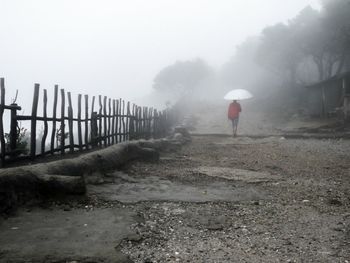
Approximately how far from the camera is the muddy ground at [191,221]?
335 centimetres

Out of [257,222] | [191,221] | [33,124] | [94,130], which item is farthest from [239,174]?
[94,130]

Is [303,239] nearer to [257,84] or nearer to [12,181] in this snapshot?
[12,181]

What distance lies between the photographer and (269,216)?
4.59 metres

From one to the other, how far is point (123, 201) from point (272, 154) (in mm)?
6563

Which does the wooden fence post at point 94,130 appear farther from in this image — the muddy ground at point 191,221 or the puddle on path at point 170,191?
the puddle on path at point 170,191

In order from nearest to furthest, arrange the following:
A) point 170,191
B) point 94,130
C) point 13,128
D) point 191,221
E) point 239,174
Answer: point 191,221 < point 170,191 < point 13,128 < point 239,174 < point 94,130

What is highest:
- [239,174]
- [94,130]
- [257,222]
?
[94,130]

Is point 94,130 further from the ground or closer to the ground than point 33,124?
closer to the ground

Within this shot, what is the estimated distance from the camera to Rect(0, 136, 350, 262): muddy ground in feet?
11.0

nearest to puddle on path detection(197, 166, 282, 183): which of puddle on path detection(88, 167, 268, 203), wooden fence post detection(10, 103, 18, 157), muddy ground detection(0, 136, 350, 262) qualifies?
muddy ground detection(0, 136, 350, 262)

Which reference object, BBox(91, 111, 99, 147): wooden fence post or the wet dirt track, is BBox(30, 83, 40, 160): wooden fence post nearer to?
the wet dirt track

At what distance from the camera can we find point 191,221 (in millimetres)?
4332

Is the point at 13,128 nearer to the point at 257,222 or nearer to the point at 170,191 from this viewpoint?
the point at 170,191

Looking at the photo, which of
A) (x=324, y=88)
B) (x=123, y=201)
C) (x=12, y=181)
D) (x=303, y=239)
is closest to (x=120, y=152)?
(x=123, y=201)
